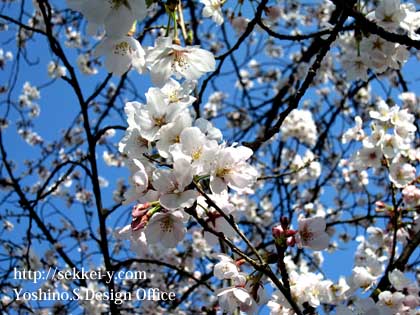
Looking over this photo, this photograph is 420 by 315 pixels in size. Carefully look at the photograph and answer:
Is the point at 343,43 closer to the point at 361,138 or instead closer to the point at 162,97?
the point at 361,138

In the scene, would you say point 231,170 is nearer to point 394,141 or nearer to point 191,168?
point 191,168

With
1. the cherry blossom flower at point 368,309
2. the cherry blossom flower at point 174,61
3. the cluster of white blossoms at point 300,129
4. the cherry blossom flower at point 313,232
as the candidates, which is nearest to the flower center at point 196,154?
the cherry blossom flower at point 174,61

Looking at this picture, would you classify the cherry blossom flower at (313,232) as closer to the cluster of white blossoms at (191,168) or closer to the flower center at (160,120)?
the cluster of white blossoms at (191,168)

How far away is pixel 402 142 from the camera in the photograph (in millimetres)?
2340

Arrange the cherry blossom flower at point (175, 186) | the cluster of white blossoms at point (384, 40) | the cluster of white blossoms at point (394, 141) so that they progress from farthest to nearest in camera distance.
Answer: the cluster of white blossoms at point (394, 141), the cluster of white blossoms at point (384, 40), the cherry blossom flower at point (175, 186)

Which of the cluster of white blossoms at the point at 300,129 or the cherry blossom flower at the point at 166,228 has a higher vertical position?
the cluster of white blossoms at the point at 300,129

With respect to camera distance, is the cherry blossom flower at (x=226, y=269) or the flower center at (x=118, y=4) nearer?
the flower center at (x=118, y=4)

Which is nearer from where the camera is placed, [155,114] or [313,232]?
[155,114]

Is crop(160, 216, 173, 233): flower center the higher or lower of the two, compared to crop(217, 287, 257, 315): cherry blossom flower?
higher

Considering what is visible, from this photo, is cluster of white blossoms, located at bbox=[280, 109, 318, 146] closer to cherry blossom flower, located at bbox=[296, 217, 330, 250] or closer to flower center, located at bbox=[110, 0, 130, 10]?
cherry blossom flower, located at bbox=[296, 217, 330, 250]

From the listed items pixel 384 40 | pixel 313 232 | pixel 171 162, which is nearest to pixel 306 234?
pixel 313 232

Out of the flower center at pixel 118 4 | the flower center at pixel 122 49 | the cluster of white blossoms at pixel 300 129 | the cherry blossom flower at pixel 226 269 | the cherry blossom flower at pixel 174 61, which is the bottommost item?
the cherry blossom flower at pixel 226 269

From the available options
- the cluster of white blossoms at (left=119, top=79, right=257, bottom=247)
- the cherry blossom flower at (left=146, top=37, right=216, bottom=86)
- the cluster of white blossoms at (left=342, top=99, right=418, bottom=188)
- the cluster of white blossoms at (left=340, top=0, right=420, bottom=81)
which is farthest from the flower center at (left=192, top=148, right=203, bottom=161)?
the cluster of white blossoms at (left=342, top=99, right=418, bottom=188)

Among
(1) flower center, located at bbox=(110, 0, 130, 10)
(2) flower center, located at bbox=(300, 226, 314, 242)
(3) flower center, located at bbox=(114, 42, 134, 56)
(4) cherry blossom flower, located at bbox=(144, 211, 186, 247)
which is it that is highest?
(3) flower center, located at bbox=(114, 42, 134, 56)
